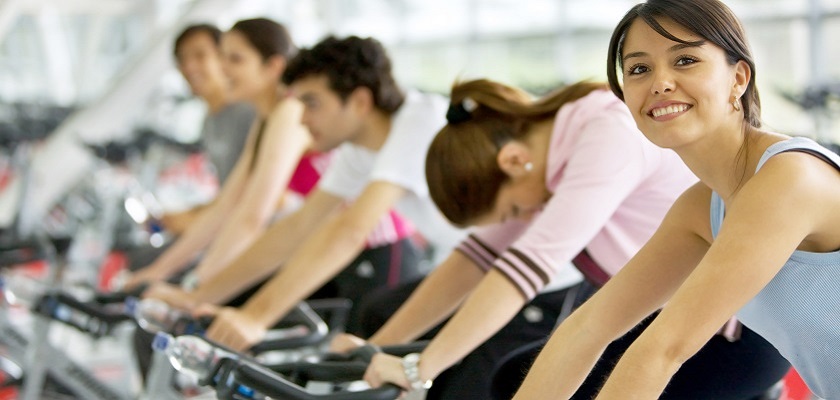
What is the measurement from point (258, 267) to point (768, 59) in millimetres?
4708

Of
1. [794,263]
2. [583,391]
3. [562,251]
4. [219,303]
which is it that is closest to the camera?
[794,263]

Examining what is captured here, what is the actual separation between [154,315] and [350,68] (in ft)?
2.33

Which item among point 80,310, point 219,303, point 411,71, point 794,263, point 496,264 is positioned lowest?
point 411,71

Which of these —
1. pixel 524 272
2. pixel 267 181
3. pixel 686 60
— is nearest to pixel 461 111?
pixel 524 272

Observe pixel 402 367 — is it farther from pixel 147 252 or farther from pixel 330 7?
pixel 330 7

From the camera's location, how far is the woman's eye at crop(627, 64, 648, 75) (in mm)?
1242

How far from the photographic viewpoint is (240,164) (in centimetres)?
317

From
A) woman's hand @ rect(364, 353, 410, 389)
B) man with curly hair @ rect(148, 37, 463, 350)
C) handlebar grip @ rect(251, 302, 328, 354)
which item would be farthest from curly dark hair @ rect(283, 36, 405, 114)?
woman's hand @ rect(364, 353, 410, 389)

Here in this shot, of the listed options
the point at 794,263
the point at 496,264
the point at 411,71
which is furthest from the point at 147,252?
the point at 411,71

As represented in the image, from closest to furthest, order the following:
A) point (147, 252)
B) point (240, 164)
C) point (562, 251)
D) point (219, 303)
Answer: point (562, 251) < point (219, 303) < point (240, 164) < point (147, 252)

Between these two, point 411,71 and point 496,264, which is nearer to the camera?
point 496,264

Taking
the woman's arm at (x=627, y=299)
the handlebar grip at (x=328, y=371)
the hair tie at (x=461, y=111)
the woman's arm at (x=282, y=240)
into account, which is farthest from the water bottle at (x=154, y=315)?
the woman's arm at (x=627, y=299)

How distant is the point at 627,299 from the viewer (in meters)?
1.39

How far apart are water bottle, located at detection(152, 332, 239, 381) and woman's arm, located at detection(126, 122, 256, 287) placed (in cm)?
142
